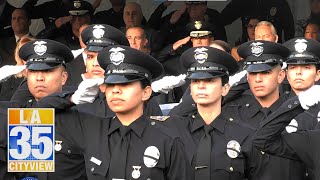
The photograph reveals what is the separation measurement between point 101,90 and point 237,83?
1281mm

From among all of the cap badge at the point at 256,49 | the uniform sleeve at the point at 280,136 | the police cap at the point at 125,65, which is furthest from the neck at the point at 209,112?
the cap badge at the point at 256,49

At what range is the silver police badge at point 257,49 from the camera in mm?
8477

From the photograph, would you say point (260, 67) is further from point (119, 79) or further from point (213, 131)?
point (119, 79)

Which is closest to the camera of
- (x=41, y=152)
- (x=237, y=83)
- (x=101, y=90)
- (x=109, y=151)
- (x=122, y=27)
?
(x=109, y=151)

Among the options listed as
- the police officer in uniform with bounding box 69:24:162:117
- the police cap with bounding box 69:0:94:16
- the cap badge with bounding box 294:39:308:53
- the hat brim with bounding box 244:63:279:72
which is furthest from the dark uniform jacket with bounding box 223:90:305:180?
the police cap with bounding box 69:0:94:16

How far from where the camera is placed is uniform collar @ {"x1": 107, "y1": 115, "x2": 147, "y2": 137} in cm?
697

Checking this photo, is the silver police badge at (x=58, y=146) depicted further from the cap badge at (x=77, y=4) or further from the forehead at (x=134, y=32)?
the cap badge at (x=77, y=4)

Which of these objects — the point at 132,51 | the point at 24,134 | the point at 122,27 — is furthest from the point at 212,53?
the point at 122,27

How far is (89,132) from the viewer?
7207 mm

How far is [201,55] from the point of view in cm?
786

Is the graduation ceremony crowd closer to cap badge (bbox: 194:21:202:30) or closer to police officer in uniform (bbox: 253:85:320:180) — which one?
police officer in uniform (bbox: 253:85:320:180)

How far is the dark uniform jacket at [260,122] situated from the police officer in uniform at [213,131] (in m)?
0.12

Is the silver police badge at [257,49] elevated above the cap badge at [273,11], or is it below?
below

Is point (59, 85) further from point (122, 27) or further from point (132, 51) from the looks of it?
point (122, 27)
